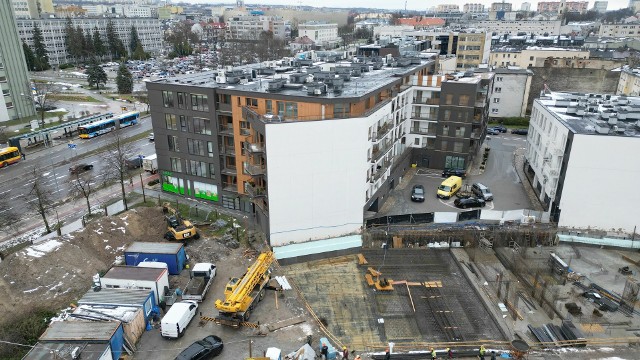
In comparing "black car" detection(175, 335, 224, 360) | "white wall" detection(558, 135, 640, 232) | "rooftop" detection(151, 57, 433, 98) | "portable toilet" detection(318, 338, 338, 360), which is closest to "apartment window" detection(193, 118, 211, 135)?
"rooftop" detection(151, 57, 433, 98)

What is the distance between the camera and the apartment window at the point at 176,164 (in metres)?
47.2

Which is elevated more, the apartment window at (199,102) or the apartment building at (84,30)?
the apartment building at (84,30)

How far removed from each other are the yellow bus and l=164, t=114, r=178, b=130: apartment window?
91.9 feet

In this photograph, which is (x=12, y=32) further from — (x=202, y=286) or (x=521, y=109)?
(x=521, y=109)

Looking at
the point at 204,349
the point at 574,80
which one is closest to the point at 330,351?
the point at 204,349

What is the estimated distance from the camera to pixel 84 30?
160m

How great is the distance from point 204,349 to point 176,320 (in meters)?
3.17

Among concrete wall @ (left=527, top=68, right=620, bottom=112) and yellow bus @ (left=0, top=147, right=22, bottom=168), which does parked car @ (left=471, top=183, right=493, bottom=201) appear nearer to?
concrete wall @ (left=527, top=68, right=620, bottom=112)

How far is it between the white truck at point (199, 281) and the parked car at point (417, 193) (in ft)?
76.8

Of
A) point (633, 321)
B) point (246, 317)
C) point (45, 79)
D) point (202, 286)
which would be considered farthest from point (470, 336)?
point (45, 79)

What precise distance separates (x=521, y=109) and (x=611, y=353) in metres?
63.0

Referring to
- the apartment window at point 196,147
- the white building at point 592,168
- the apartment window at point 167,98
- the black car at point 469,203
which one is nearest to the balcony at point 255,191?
the apartment window at point 196,147

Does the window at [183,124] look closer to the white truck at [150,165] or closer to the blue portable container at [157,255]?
the white truck at [150,165]

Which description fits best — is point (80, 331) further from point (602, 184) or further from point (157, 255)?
point (602, 184)
